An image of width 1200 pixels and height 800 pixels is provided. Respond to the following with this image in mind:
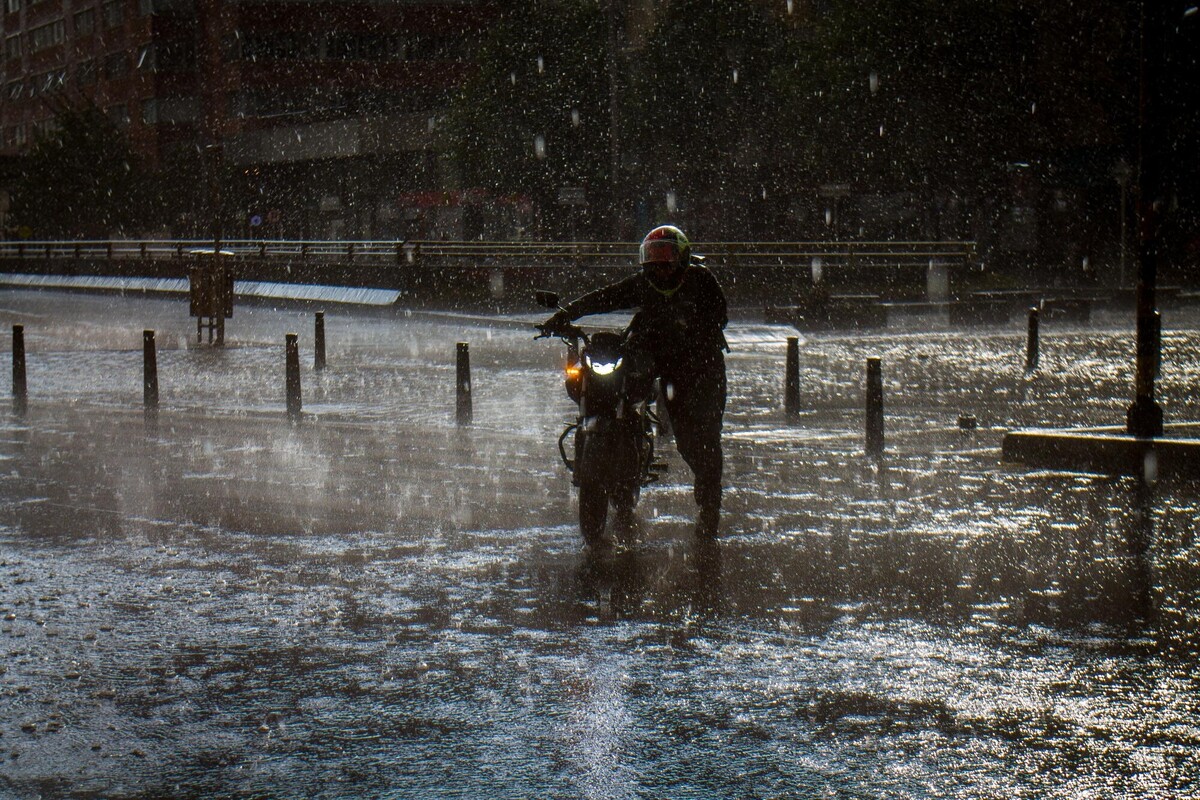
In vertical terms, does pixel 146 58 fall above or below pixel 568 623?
above

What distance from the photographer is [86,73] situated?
106 meters

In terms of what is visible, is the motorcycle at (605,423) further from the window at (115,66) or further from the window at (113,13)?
the window at (113,13)

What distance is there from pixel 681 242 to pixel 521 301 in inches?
1282

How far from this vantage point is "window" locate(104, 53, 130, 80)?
100 m

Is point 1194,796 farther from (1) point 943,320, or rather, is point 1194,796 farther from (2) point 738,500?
(1) point 943,320

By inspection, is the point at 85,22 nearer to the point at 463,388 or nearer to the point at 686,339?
the point at 463,388

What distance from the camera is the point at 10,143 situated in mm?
118875

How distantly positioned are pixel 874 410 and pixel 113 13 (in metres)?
95.6

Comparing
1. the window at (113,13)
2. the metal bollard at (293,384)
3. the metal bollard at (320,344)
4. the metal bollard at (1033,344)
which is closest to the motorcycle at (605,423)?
the metal bollard at (293,384)

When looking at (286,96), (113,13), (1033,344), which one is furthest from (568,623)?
(113,13)

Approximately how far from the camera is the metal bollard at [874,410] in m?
13.8

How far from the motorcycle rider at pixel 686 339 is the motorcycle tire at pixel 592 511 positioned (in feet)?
2.13

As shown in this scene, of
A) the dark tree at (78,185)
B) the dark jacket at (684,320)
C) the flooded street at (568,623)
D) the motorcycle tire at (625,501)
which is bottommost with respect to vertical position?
the flooded street at (568,623)

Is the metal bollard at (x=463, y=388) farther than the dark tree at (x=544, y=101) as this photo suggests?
No
